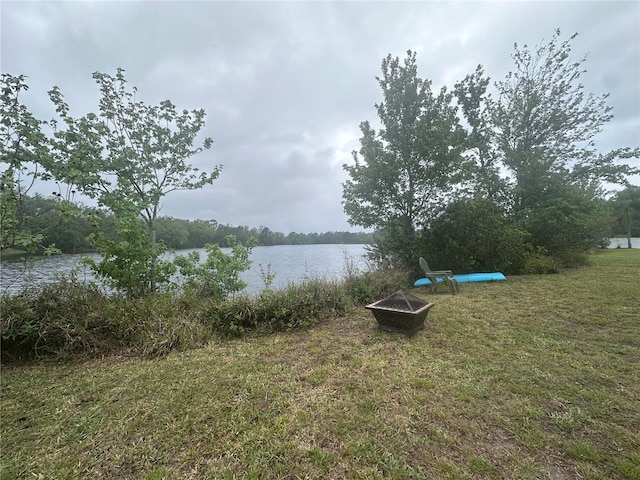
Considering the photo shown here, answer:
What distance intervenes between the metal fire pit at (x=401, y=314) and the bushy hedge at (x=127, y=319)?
1.08 m

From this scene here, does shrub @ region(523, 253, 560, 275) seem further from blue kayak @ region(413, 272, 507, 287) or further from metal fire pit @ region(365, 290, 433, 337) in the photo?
metal fire pit @ region(365, 290, 433, 337)

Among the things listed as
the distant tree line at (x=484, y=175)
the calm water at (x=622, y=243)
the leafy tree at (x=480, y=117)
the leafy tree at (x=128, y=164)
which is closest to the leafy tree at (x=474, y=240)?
the distant tree line at (x=484, y=175)

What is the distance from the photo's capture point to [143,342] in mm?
2955

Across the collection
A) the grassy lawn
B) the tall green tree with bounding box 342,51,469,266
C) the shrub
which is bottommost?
the grassy lawn

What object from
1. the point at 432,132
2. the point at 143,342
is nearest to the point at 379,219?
the point at 432,132

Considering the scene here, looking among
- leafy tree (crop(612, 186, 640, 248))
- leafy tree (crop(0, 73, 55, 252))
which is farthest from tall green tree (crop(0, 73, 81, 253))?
leafy tree (crop(612, 186, 640, 248))

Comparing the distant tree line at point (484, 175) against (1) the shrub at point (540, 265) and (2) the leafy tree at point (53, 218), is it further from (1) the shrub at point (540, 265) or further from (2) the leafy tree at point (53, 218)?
(2) the leafy tree at point (53, 218)

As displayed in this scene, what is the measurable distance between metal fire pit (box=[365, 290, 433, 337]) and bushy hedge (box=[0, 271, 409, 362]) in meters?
1.08

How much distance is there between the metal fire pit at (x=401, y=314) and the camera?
3.21 metres

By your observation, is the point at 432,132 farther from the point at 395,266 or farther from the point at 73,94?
the point at 73,94

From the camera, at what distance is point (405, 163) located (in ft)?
25.5

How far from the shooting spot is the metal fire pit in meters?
3.21

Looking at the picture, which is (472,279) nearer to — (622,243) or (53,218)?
(53,218)

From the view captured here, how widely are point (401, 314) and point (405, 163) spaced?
5940mm
